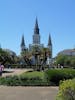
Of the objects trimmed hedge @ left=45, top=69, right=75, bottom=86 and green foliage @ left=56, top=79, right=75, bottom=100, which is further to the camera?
trimmed hedge @ left=45, top=69, right=75, bottom=86

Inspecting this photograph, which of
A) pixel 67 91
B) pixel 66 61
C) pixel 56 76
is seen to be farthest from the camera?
pixel 66 61

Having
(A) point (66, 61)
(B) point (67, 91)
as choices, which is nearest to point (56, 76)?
(B) point (67, 91)

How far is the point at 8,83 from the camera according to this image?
24.2 meters

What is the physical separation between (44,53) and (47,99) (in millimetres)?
109202

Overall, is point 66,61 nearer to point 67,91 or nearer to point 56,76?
point 56,76

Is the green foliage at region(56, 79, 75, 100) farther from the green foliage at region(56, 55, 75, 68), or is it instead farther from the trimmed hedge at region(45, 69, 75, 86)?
the green foliage at region(56, 55, 75, 68)

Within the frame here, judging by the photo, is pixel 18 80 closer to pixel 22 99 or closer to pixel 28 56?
pixel 22 99

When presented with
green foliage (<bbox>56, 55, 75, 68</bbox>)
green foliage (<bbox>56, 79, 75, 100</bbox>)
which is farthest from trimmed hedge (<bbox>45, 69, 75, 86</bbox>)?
green foliage (<bbox>56, 55, 75, 68</bbox>)

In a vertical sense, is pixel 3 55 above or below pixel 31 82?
above

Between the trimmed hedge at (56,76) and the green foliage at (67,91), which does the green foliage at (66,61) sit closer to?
the trimmed hedge at (56,76)

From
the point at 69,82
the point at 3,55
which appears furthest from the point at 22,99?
the point at 3,55

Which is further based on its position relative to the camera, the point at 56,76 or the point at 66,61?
the point at 66,61

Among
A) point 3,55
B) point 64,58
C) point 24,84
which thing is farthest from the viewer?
point 64,58

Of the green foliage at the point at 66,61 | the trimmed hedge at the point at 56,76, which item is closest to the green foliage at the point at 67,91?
the trimmed hedge at the point at 56,76
